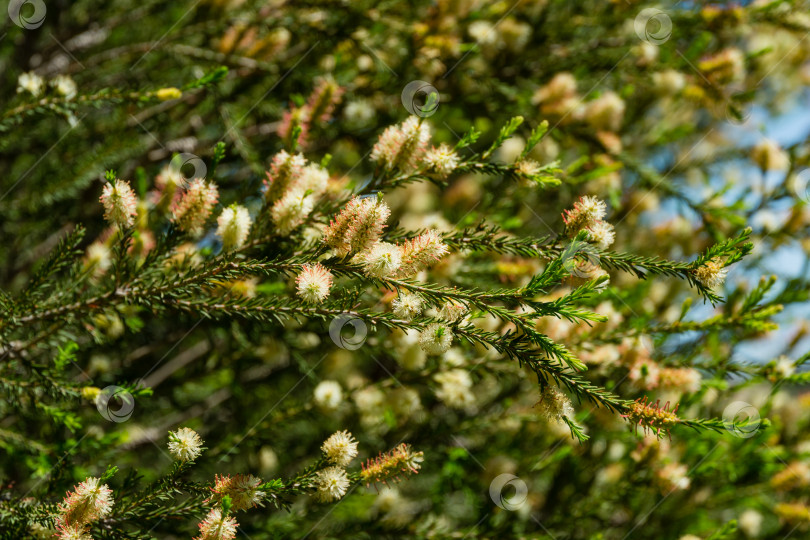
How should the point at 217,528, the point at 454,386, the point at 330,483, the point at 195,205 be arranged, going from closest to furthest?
the point at 217,528
the point at 330,483
the point at 195,205
the point at 454,386

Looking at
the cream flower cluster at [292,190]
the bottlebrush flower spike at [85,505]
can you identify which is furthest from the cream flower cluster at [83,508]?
the cream flower cluster at [292,190]

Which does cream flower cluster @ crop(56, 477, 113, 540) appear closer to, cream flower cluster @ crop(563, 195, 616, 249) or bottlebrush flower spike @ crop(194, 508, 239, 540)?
bottlebrush flower spike @ crop(194, 508, 239, 540)

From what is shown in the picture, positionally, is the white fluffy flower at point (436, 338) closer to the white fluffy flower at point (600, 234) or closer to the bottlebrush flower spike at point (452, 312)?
the bottlebrush flower spike at point (452, 312)

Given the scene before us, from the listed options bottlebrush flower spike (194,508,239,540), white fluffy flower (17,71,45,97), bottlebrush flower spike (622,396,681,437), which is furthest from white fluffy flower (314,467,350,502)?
white fluffy flower (17,71,45,97)

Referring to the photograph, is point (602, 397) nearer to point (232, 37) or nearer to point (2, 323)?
point (2, 323)

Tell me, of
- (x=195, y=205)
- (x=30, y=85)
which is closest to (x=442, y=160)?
(x=195, y=205)

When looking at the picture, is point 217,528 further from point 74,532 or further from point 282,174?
point 282,174

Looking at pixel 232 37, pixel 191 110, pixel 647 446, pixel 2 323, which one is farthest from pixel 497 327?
pixel 191 110
